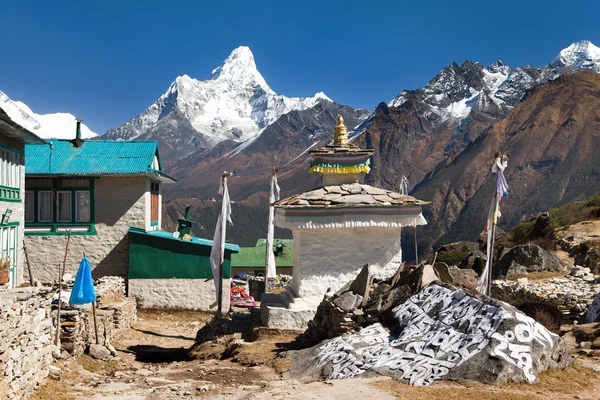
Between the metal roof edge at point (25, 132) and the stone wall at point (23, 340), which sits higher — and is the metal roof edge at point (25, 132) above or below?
above

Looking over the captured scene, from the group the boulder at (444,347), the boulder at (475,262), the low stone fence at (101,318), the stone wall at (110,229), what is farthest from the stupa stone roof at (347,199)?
the boulder at (475,262)

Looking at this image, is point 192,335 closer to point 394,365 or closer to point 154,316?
point 154,316

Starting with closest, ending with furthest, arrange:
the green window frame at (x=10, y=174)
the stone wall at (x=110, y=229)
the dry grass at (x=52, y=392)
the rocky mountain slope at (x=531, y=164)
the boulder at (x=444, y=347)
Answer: the boulder at (x=444, y=347), the dry grass at (x=52, y=392), the green window frame at (x=10, y=174), the stone wall at (x=110, y=229), the rocky mountain slope at (x=531, y=164)

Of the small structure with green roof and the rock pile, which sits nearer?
the rock pile

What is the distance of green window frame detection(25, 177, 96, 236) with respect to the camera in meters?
24.6

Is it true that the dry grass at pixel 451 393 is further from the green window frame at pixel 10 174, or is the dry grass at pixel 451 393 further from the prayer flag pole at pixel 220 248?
the green window frame at pixel 10 174

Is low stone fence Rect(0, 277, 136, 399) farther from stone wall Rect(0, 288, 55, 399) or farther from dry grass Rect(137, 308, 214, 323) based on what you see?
dry grass Rect(137, 308, 214, 323)

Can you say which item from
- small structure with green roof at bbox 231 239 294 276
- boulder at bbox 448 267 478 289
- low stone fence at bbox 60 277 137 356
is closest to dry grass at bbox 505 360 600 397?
boulder at bbox 448 267 478 289

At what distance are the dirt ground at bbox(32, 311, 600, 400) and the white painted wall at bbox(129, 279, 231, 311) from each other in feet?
25.1

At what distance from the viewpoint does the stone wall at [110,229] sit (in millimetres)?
24859

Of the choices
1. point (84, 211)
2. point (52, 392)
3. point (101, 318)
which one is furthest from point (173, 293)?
point (52, 392)

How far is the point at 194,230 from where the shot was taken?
125688 mm

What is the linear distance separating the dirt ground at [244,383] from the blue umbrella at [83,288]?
1.37 metres

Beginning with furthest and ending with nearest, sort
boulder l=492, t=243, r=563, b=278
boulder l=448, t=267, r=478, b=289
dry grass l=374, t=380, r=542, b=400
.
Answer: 1. boulder l=492, t=243, r=563, b=278
2. boulder l=448, t=267, r=478, b=289
3. dry grass l=374, t=380, r=542, b=400
